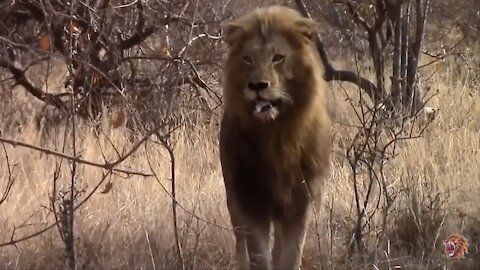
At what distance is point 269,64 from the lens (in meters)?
4.16

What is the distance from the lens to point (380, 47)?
8484mm

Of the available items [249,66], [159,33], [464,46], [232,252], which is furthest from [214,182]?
[464,46]

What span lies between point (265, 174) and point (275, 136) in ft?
0.71

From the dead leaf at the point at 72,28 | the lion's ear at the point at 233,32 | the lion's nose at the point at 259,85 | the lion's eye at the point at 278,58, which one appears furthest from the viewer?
the dead leaf at the point at 72,28

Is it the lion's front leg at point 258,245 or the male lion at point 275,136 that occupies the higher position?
the male lion at point 275,136

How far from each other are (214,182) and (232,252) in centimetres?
115

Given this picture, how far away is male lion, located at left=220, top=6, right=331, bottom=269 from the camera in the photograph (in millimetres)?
4258

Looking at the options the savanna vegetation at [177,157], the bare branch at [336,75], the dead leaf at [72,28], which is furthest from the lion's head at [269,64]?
the bare branch at [336,75]

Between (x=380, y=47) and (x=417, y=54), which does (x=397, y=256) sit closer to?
(x=417, y=54)

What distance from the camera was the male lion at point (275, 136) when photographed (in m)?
4.26

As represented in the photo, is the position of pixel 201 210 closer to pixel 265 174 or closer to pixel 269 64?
pixel 265 174

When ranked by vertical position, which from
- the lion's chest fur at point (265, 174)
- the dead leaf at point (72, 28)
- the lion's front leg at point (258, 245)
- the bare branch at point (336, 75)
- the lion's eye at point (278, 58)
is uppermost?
the bare branch at point (336, 75)

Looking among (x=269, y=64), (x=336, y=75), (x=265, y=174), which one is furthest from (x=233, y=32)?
(x=336, y=75)

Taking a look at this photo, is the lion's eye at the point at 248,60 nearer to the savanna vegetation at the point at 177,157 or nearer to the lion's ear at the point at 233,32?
the lion's ear at the point at 233,32
